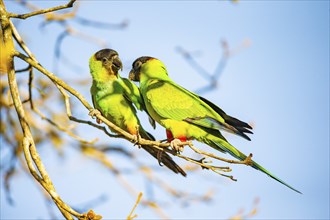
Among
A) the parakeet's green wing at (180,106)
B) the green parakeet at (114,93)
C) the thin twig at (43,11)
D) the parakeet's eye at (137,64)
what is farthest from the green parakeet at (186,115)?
the thin twig at (43,11)

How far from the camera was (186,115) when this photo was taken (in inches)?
161

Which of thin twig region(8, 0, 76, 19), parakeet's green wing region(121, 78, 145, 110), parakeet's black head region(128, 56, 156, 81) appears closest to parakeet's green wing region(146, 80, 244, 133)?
parakeet's green wing region(121, 78, 145, 110)

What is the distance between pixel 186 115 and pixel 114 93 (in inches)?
27.0

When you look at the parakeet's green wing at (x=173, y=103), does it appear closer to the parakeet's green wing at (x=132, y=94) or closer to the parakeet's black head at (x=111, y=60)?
the parakeet's green wing at (x=132, y=94)

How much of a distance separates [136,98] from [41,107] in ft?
5.69

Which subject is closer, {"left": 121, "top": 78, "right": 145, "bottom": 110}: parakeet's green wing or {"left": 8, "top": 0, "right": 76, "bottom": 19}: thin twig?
{"left": 8, "top": 0, "right": 76, "bottom": 19}: thin twig

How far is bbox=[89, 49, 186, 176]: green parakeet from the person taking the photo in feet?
14.0

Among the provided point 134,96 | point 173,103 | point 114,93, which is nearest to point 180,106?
point 173,103

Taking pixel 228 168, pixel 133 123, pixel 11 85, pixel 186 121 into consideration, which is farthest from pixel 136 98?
pixel 228 168

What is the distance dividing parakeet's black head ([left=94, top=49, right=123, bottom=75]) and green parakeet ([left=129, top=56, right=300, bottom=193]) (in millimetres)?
288

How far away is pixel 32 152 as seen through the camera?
10.1ft

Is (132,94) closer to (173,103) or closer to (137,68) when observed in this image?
(137,68)

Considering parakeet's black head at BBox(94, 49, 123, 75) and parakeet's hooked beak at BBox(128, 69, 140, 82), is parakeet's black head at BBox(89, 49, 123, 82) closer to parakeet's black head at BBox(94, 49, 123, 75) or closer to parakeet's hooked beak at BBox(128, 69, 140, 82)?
parakeet's black head at BBox(94, 49, 123, 75)

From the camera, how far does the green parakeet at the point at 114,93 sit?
4273 millimetres
